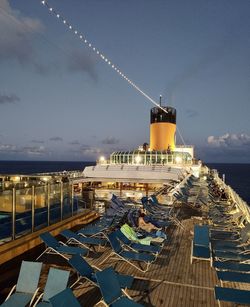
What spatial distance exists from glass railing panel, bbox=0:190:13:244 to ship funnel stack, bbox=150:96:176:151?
30.3 meters

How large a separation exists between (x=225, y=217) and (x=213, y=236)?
1.80 metres

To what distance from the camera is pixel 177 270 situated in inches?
232

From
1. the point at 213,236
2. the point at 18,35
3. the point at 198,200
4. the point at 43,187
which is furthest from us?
the point at 198,200

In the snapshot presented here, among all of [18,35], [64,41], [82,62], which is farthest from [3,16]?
[82,62]

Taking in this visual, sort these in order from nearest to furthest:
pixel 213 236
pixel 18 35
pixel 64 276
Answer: pixel 64 276 < pixel 213 236 < pixel 18 35

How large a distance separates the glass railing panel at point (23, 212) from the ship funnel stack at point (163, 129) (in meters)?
29.6

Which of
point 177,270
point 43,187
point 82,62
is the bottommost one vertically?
point 177,270

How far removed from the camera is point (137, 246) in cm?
632

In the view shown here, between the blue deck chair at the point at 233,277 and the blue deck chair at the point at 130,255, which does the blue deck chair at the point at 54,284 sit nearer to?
the blue deck chair at the point at 130,255

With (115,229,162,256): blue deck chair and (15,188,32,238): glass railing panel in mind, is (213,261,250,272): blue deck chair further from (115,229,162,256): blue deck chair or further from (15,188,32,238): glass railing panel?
(15,188,32,238): glass railing panel

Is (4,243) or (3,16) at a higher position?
(3,16)

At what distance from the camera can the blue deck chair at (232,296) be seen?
3889 mm

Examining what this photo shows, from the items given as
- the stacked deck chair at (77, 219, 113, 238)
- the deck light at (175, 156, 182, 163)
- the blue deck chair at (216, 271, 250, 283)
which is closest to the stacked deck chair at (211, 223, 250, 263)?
the blue deck chair at (216, 271, 250, 283)

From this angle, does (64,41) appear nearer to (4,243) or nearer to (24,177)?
(24,177)
